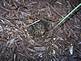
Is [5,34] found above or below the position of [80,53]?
above

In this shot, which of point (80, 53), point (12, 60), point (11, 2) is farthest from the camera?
point (11, 2)

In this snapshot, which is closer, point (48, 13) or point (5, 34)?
point (5, 34)

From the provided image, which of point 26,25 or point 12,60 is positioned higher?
point 26,25

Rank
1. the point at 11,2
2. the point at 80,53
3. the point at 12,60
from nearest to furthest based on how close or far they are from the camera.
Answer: the point at 12,60, the point at 80,53, the point at 11,2

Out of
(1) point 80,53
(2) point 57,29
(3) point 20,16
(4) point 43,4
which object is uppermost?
(4) point 43,4

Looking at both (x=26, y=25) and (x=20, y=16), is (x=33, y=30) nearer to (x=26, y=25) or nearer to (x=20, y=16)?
(x=26, y=25)

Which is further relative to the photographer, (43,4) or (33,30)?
(43,4)

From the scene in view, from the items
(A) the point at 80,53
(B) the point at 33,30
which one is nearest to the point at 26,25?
(B) the point at 33,30

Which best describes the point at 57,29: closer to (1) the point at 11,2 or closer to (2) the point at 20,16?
(2) the point at 20,16

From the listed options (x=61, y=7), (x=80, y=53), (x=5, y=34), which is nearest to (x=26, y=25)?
(x=5, y=34)
